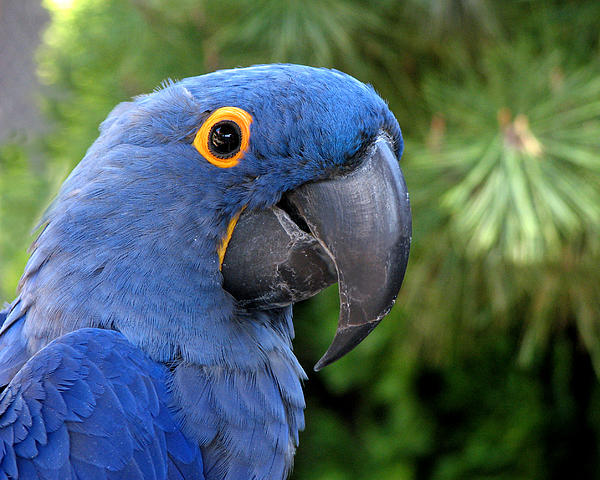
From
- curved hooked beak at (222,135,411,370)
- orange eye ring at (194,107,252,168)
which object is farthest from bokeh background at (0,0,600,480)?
orange eye ring at (194,107,252,168)

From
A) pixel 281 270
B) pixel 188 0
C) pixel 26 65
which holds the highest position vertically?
pixel 188 0

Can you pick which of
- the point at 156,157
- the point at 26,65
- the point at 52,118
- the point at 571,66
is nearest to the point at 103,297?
the point at 156,157

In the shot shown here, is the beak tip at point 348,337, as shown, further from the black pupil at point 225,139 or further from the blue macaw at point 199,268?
the black pupil at point 225,139

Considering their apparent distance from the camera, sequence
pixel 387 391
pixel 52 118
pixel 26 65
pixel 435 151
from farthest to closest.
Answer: pixel 26 65 < pixel 52 118 < pixel 387 391 < pixel 435 151

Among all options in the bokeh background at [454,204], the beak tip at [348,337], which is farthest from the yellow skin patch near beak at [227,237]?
the bokeh background at [454,204]

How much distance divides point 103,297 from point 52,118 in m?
1.99

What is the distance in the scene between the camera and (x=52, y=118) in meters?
2.68

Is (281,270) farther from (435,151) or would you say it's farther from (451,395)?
(451,395)

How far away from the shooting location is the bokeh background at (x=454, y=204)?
1.54m

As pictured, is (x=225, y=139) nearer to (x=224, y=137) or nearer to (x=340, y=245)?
(x=224, y=137)

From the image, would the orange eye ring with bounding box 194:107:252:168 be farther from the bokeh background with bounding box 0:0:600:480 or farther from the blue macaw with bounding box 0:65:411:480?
the bokeh background with bounding box 0:0:600:480

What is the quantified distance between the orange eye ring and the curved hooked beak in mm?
86

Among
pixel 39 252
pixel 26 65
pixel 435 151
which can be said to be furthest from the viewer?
pixel 26 65

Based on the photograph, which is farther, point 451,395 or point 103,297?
point 451,395
